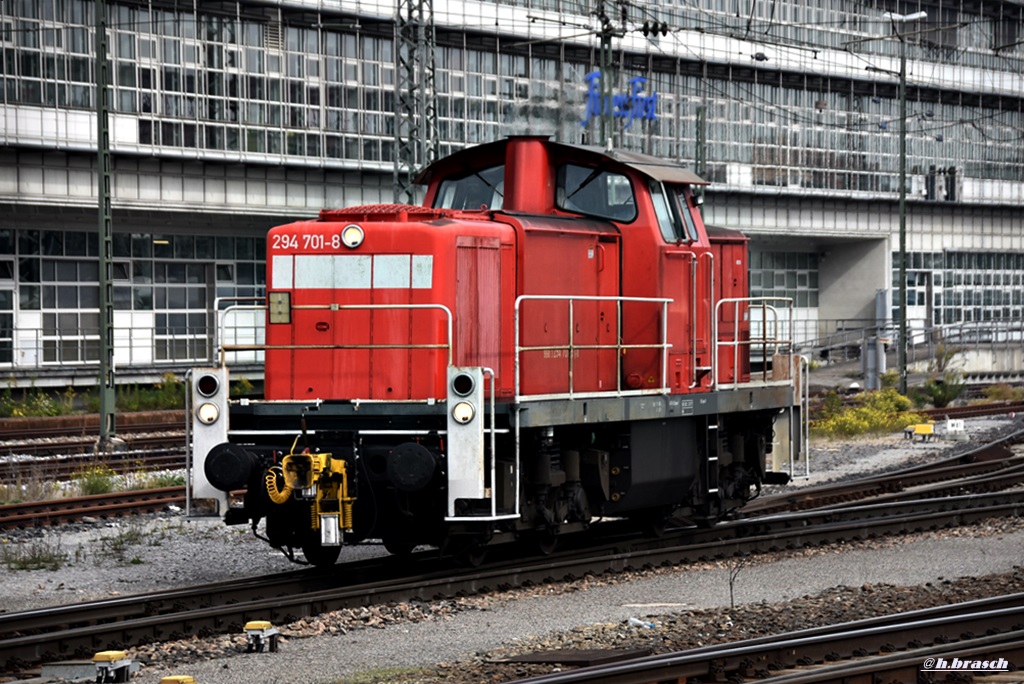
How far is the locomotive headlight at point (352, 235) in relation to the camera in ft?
37.4

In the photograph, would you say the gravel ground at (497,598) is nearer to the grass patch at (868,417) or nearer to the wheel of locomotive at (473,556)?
the wheel of locomotive at (473,556)

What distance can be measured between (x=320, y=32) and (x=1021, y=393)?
21.2 m

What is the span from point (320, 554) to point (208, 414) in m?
1.59

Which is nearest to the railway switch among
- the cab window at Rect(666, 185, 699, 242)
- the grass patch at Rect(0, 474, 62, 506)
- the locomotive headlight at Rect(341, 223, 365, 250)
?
the locomotive headlight at Rect(341, 223, 365, 250)

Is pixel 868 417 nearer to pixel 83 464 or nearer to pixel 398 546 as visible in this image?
pixel 83 464

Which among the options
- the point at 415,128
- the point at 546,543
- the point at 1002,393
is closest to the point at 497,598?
the point at 546,543

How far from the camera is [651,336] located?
1313cm

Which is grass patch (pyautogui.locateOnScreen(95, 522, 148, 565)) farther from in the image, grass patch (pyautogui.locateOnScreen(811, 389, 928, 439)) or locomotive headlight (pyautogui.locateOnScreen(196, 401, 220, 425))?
grass patch (pyautogui.locateOnScreen(811, 389, 928, 439))

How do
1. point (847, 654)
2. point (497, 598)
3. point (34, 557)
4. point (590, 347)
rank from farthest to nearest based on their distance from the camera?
point (34, 557), point (590, 347), point (497, 598), point (847, 654)

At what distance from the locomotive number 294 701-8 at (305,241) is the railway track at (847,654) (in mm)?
4559

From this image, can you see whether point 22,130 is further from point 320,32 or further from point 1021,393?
point 1021,393

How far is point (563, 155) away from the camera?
12.9 metres

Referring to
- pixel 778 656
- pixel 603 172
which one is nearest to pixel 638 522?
pixel 603 172

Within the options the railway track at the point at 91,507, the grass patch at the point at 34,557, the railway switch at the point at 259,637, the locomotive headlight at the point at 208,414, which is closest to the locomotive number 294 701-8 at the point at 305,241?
the locomotive headlight at the point at 208,414
